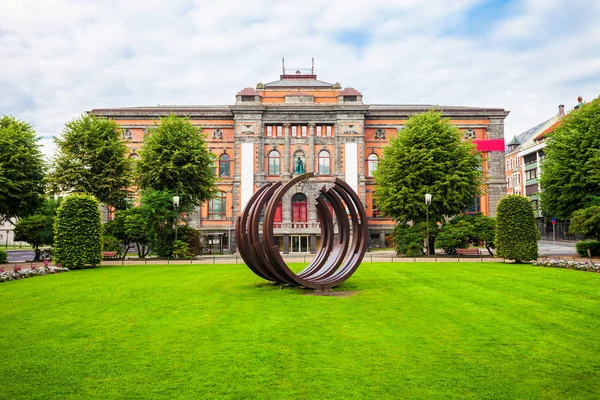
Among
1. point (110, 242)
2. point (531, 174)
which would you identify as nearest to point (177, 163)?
point (110, 242)

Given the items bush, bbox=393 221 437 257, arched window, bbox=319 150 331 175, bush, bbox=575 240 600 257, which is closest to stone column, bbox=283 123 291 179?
arched window, bbox=319 150 331 175

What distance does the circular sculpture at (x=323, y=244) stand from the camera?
49.9 ft

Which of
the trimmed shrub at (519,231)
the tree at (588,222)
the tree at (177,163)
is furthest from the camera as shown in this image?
the tree at (177,163)

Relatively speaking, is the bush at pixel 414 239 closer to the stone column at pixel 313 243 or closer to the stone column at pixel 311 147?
the stone column at pixel 313 243

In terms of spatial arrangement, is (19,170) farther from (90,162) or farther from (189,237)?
(189,237)

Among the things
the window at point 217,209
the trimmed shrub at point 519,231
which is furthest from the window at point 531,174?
the window at point 217,209

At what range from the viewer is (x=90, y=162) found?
35.3 m

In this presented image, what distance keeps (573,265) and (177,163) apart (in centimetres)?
2799

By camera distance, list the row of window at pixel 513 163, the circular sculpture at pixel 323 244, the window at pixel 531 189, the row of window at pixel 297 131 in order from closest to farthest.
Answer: the circular sculpture at pixel 323 244 → the row of window at pixel 297 131 → the window at pixel 531 189 → the row of window at pixel 513 163

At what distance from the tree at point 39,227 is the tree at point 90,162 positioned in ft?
5.30

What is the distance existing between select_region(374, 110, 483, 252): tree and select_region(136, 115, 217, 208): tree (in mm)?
14906

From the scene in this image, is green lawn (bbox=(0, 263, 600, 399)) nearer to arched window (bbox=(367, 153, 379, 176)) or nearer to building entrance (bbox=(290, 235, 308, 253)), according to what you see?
building entrance (bbox=(290, 235, 308, 253))

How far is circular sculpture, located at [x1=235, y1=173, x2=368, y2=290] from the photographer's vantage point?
49.9 feet

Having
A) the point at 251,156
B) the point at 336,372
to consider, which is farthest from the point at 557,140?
the point at 336,372
